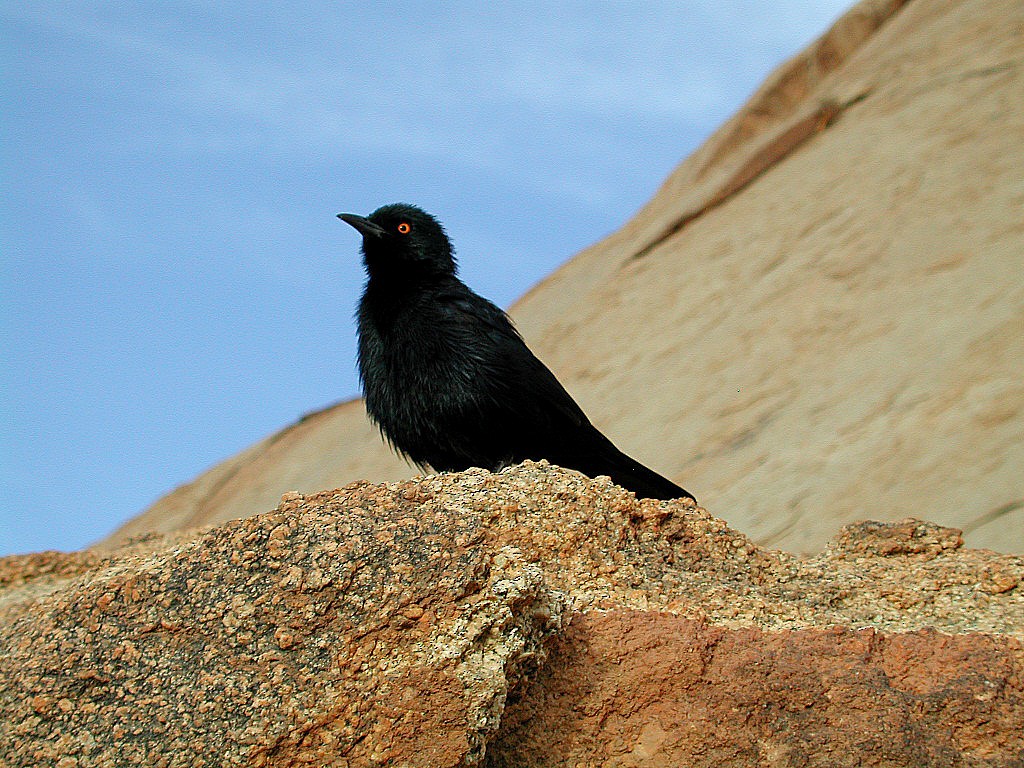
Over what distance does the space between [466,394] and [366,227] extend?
4.05 feet

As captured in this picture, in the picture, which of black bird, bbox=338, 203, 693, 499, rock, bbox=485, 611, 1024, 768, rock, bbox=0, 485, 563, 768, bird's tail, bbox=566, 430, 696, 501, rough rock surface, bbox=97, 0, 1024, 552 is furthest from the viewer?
rough rock surface, bbox=97, 0, 1024, 552

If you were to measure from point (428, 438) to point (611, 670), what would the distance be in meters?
2.32

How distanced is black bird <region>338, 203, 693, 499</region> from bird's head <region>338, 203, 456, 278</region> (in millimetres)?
181

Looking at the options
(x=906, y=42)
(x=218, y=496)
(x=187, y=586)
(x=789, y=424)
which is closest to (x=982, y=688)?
(x=187, y=586)

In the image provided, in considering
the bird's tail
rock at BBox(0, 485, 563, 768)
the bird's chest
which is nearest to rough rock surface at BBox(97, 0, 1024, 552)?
the bird's tail

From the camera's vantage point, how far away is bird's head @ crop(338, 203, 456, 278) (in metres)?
5.61

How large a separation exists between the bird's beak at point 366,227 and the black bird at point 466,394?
0.41 meters

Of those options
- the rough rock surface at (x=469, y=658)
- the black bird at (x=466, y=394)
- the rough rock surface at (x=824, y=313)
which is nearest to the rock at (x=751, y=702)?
the rough rock surface at (x=469, y=658)

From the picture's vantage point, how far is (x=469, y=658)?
2.66m

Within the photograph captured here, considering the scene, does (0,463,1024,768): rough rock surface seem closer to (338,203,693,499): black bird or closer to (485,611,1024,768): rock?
(485,611,1024,768): rock

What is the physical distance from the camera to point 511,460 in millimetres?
5059

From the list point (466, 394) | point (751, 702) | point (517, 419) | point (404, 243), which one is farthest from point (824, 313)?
point (751, 702)

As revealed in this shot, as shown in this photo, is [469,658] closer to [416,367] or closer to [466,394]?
[466,394]

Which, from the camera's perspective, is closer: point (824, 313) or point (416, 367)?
point (416, 367)
